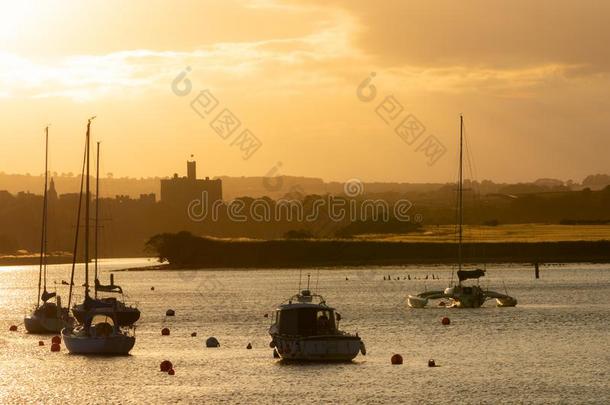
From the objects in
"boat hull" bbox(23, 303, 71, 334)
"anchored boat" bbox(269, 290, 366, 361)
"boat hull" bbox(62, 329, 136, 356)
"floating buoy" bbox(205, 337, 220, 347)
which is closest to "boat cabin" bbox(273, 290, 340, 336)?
"anchored boat" bbox(269, 290, 366, 361)

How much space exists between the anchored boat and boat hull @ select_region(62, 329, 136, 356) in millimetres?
12444

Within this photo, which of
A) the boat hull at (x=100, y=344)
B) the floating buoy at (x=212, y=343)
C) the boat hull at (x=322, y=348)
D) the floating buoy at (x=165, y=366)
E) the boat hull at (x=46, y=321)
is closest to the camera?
the boat hull at (x=322, y=348)

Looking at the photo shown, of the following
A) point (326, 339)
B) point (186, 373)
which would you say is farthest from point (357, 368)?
point (186, 373)

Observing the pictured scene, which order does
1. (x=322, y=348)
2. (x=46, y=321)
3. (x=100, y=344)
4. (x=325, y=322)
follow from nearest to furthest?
(x=322, y=348), (x=325, y=322), (x=100, y=344), (x=46, y=321)

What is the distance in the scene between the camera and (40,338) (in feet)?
339

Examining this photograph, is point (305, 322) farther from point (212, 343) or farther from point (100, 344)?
point (212, 343)

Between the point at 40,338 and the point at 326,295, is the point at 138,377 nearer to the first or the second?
the point at 40,338


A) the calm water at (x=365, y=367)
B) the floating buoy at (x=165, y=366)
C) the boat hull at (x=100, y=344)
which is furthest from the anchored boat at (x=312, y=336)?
the boat hull at (x=100, y=344)

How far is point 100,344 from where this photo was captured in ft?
269

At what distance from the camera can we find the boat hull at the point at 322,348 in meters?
73.8

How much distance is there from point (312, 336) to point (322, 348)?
1020 millimetres

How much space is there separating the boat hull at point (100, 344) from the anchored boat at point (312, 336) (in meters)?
12.4

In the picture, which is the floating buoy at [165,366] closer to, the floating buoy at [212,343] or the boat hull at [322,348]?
the boat hull at [322,348]

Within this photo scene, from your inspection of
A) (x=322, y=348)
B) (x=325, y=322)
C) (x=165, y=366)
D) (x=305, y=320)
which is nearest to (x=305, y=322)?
(x=305, y=320)
